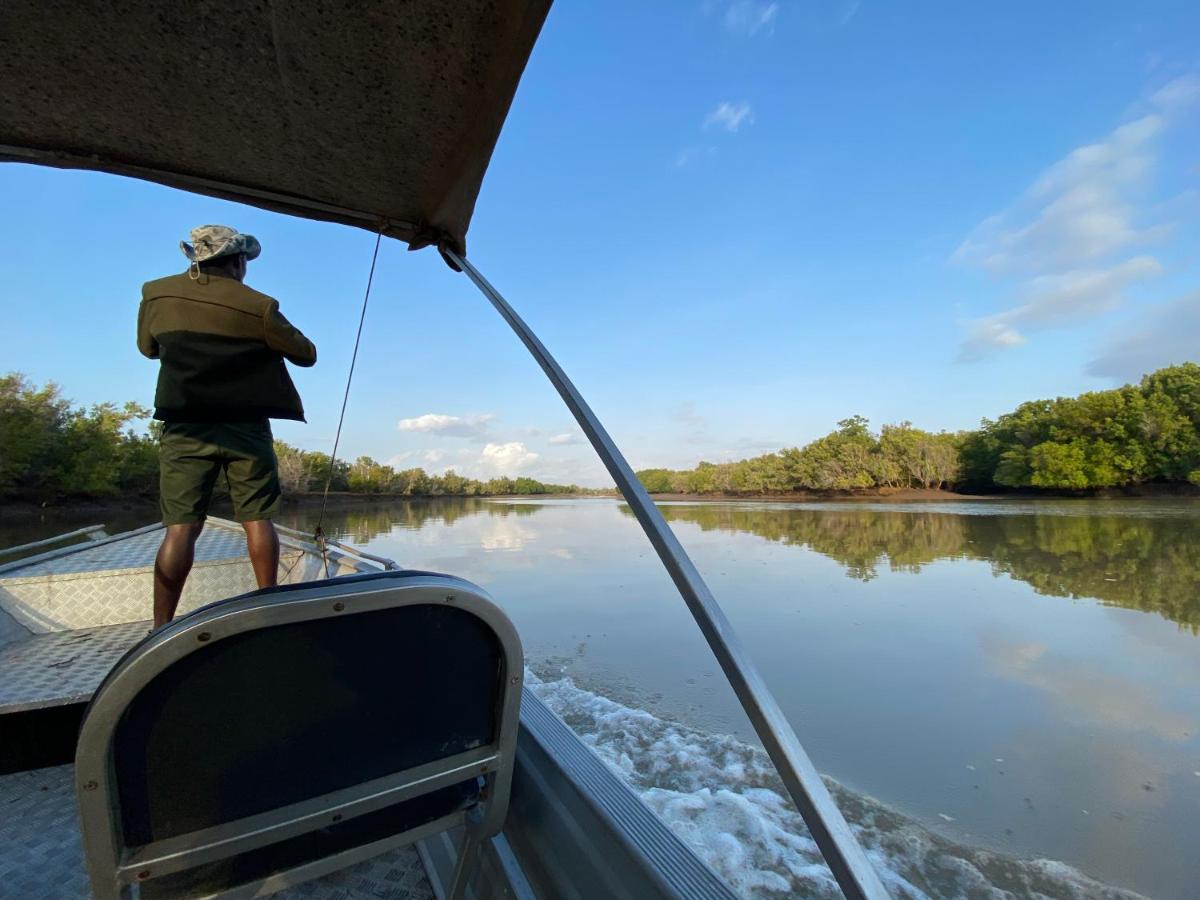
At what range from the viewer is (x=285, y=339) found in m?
1.22

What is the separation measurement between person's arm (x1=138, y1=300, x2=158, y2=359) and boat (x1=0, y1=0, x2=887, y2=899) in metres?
0.32

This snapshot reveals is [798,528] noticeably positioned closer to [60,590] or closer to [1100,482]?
[60,590]

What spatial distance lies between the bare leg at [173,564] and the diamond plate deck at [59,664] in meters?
0.22

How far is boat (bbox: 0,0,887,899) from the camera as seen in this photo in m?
0.43

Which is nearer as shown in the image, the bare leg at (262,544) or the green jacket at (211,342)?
the green jacket at (211,342)

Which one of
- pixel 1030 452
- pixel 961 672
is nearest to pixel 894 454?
pixel 1030 452

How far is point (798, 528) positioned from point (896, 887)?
12380 millimetres

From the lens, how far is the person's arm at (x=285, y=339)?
3.93ft

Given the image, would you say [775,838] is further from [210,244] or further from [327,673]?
[210,244]

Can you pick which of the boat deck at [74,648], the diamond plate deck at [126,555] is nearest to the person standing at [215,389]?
the boat deck at [74,648]

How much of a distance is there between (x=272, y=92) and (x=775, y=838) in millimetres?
2166

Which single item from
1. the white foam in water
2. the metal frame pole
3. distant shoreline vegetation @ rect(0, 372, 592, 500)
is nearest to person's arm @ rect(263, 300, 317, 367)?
the metal frame pole

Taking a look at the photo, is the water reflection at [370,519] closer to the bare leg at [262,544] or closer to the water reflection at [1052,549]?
the water reflection at [1052,549]

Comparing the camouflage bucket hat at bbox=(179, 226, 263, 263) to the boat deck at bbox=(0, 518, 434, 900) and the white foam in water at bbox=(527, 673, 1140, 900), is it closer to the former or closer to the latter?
the boat deck at bbox=(0, 518, 434, 900)
